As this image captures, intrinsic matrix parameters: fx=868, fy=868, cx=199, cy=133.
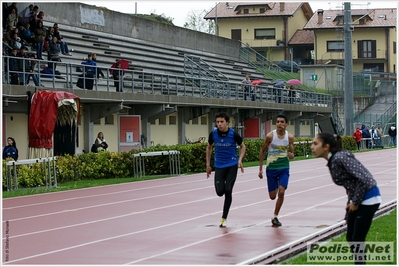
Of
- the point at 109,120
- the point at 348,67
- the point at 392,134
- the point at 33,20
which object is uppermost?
the point at 33,20

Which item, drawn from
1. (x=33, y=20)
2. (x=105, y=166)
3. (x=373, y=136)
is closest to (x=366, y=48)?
(x=373, y=136)

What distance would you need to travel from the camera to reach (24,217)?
16.4m

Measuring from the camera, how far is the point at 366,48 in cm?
9269

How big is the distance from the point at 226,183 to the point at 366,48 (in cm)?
8085

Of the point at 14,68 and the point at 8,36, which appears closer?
the point at 14,68

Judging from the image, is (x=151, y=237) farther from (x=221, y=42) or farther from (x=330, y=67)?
(x=330, y=67)

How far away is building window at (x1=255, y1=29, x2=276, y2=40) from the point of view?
93938 mm

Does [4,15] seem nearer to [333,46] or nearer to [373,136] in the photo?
[373,136]

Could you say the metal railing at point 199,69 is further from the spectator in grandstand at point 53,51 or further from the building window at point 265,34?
the building window at point 265,34

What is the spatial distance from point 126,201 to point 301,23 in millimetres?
81503

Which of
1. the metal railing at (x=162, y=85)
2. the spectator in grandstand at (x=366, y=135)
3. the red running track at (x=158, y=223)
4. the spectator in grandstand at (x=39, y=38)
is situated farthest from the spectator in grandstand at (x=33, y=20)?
the spectator in grandstand at (x=366, y=135)

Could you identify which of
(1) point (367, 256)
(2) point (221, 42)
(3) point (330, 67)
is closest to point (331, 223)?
(1) point (367, 256)

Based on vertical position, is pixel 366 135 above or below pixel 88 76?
below

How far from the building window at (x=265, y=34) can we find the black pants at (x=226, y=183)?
80355 mm
